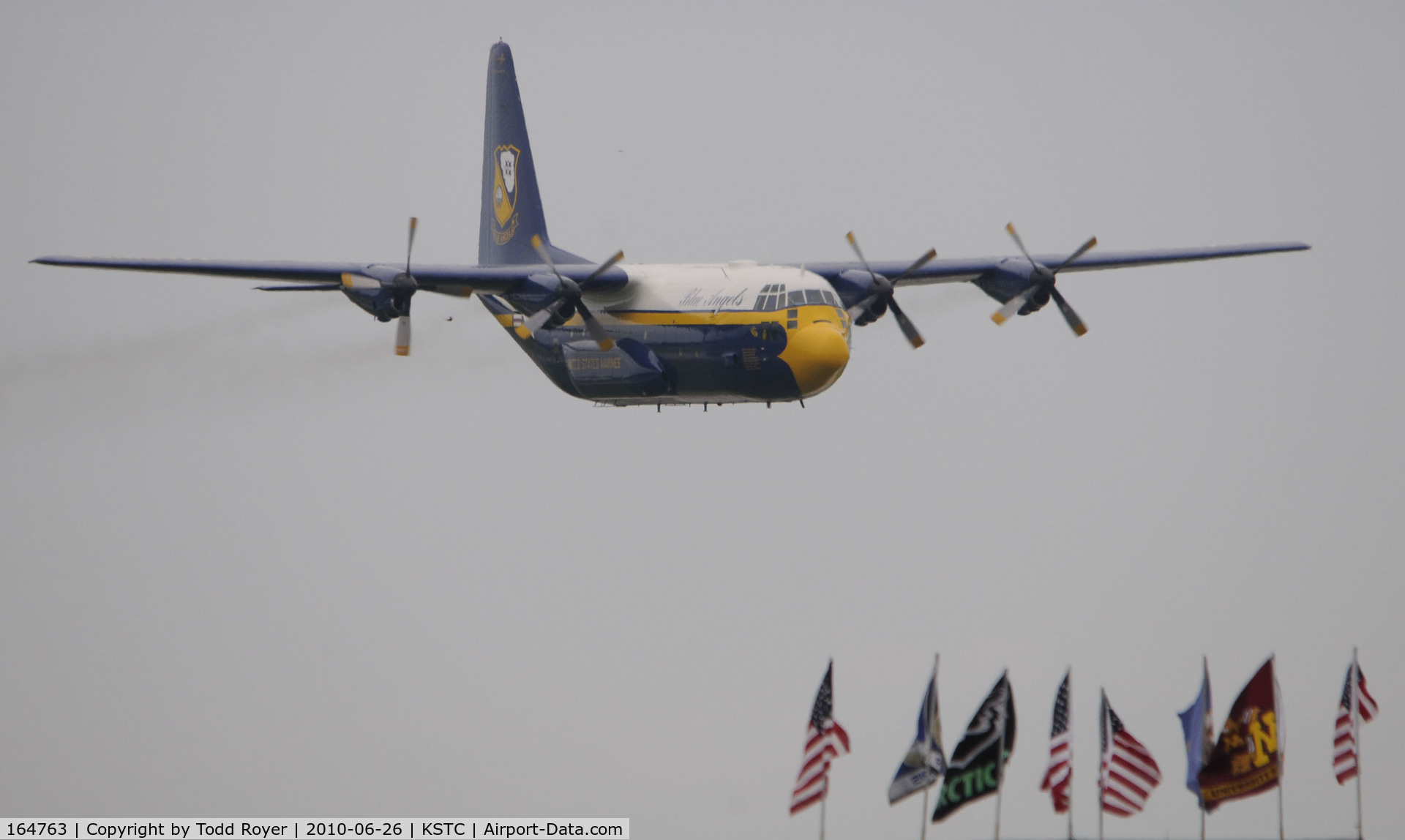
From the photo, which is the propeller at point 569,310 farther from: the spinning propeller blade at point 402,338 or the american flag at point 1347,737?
the american flag at point 1347,737

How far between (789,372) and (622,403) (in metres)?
5.01

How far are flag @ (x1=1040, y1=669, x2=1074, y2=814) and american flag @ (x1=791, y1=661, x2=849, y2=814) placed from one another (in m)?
4.19

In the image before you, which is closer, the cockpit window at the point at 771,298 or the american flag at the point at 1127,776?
the american flag at the point at 1127,776

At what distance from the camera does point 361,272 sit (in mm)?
40344

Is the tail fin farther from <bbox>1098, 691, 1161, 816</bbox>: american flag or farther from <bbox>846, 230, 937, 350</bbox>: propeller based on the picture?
<bbox>1098, 691, 1161, 816</bbox>: american flag

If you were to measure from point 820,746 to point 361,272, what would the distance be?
1398 cm

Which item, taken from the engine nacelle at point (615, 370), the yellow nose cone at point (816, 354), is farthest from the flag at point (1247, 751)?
the engine nacelle at point (615, 370)

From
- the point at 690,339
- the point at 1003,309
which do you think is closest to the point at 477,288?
the point at 690,339

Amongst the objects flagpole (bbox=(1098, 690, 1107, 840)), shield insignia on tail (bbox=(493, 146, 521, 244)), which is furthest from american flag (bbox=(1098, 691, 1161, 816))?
shield insignia on tail (bbox=(493, 146, 521, 244))

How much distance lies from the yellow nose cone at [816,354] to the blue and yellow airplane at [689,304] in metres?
0.02

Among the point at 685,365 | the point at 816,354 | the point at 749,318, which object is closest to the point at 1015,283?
the point at 816,354

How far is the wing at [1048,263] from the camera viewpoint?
43.8 m

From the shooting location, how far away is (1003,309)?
42.9 metres

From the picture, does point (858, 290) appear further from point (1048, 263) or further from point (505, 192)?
point (505, 192)
